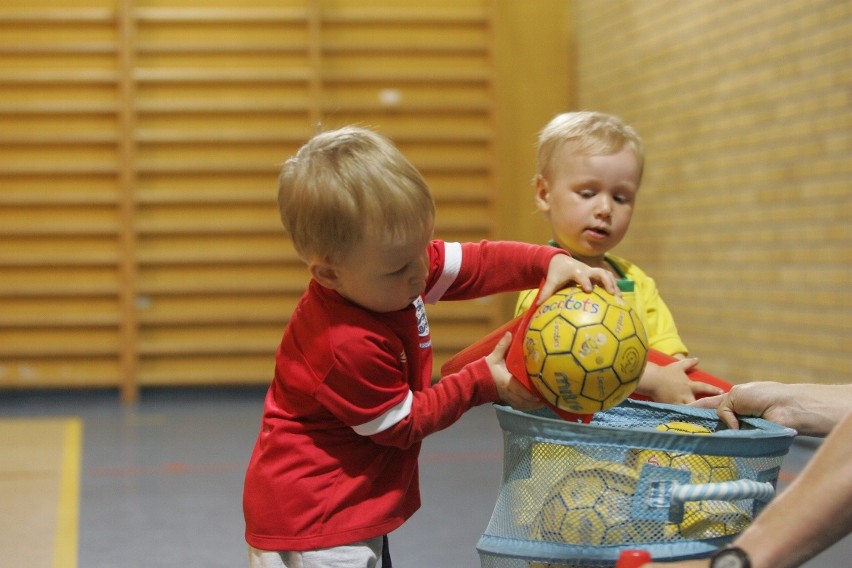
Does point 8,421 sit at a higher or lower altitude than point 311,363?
lower

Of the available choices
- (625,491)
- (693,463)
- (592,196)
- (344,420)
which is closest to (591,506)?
(625,491)

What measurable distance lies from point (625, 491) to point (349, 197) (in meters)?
0.65

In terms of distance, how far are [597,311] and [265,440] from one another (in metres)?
0.66

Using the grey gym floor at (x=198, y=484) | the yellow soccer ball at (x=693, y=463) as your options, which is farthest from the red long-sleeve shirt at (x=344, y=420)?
the grey gym floor at (x=198, y=484)

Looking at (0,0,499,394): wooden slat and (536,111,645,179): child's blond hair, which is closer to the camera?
(536,111,645,179): child's blond hair

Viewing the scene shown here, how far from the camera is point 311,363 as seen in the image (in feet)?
5.91

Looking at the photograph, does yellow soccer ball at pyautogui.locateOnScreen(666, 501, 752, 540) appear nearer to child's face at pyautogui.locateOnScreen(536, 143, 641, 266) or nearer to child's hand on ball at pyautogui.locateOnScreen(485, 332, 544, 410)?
child's hand on ball at pyautogui.locateOnScreen(485, 332, 544, 410)

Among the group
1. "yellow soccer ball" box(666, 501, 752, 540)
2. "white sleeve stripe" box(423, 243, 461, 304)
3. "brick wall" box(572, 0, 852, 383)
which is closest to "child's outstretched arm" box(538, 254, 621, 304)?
"white sleeve stripe" box(423, 243, 461, 304)

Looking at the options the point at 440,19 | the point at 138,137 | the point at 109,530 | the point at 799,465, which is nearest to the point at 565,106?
the point at 440,19

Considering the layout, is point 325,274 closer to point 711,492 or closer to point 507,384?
point 507,384

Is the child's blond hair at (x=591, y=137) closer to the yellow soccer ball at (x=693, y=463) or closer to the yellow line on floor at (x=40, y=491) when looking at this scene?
the yellow soccer ball at (x=693, y=463)

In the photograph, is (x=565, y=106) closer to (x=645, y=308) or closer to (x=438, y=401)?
(x=645, y=308)

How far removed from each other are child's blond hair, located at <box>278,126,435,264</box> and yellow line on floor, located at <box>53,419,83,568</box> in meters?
1.84

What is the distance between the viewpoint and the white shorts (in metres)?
1.82
